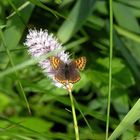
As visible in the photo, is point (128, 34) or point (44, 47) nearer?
point (44, 47)

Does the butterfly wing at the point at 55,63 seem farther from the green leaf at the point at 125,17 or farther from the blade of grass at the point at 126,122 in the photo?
the green leaf at the point at 125,17

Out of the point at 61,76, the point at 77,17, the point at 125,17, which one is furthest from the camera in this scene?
the point at 125,17

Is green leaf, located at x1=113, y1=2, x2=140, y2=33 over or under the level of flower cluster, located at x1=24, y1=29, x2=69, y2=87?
over

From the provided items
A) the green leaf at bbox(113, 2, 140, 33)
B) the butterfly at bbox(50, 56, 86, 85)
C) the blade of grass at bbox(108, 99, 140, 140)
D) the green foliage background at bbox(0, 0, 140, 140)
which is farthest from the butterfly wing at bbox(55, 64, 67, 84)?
the green leaf at bbox(113, 2, 140, 33)

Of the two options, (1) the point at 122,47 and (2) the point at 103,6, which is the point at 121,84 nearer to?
(1) the point at 122,47

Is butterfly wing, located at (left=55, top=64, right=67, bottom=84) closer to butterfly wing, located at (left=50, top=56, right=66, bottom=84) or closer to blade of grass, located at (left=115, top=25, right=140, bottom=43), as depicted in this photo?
butterfly wing, located at (left=50, top=56, right=66, bottom=84)

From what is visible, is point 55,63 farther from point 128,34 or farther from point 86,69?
point 128,34

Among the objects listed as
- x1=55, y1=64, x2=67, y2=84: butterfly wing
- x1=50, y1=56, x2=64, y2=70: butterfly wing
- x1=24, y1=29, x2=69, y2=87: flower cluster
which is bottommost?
x1=55, y1=64, x2=67, y2=84: butterfly wing

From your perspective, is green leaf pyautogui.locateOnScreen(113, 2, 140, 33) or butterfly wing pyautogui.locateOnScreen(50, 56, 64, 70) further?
green leaf pyautogui.locateOnScreen(113, 2, 140, 33)

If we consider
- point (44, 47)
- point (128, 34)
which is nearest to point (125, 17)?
point (128, 34)

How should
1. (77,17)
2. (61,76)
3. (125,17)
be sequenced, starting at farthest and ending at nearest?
1. (125,17)
2. (77,17)
3. (61,76)
